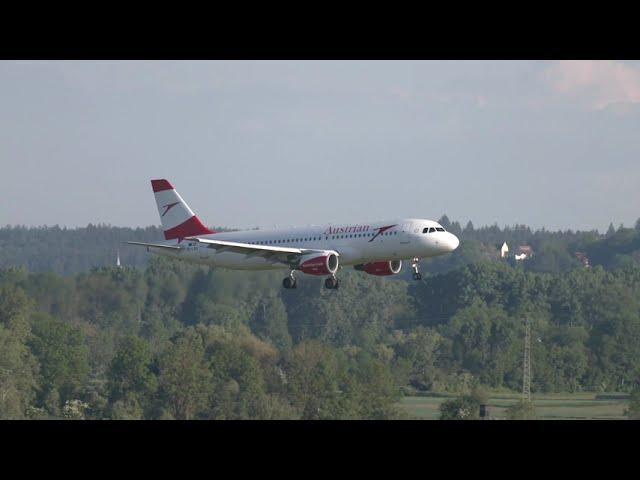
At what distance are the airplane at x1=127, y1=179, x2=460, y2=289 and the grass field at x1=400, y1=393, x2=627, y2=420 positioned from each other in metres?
21.7

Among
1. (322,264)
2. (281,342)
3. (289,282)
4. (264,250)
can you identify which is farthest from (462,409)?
(281,342)

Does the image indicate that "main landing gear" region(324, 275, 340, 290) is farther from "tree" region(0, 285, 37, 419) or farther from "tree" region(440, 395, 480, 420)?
"tree" region(0, 285, 37, 419)

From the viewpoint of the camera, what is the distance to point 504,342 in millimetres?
117688

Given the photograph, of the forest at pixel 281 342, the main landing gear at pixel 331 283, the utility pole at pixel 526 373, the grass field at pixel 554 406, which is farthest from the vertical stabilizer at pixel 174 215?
the utility pole at pixel 526 373

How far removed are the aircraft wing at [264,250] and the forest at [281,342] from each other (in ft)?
92.9

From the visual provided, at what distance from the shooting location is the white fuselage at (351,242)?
200ft

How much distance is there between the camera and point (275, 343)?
12588cm

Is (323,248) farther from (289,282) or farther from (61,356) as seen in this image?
(61,356)

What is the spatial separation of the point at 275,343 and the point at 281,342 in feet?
3.91

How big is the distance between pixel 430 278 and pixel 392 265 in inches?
3269

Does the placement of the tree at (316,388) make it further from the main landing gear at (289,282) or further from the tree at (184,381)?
the main landing gear at (289,282)

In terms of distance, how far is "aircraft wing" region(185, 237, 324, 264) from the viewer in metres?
63.9
